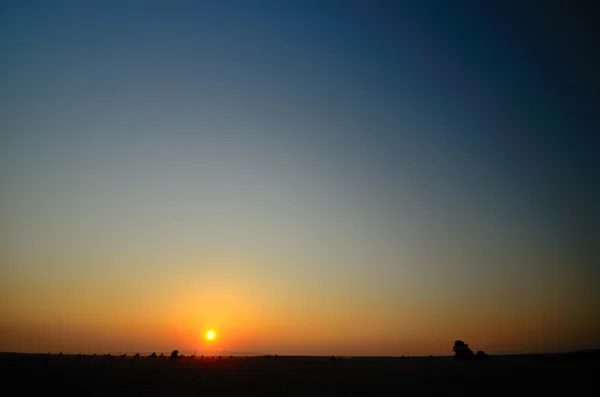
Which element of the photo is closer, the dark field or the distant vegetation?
the dark field

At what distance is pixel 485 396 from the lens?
80.0 feet

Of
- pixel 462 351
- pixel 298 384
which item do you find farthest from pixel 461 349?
pixel 298 384

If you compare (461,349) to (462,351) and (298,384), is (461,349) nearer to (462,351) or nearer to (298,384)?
(462,351)

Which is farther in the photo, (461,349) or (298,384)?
(461,349)

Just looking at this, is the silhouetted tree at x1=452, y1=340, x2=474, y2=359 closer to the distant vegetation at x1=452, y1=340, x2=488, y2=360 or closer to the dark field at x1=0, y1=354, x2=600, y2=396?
the distant vegetation at x1=452, y1=340, x2=488, y2=360

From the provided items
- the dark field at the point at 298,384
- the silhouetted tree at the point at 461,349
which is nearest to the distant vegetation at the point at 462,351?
the silhouetted tree at the point at 461,349

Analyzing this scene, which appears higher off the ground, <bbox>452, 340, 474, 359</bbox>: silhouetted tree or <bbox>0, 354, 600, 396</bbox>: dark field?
<bbox>452, 340, 474, 359</bbox>: silhouetted tree

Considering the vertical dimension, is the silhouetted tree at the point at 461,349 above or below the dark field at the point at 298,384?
above

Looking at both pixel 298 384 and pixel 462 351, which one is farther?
pixel 462 351

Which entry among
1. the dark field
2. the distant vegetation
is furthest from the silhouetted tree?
the dark field

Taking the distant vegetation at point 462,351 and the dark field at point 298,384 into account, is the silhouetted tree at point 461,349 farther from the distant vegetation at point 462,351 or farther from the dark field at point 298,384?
the dark field at point 298,384

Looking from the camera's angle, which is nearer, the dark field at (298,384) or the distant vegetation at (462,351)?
the dark field at (298,384)

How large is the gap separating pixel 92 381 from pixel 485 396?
29243 millimetres

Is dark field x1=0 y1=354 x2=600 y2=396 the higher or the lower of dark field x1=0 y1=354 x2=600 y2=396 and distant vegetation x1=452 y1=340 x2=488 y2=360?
the lower
